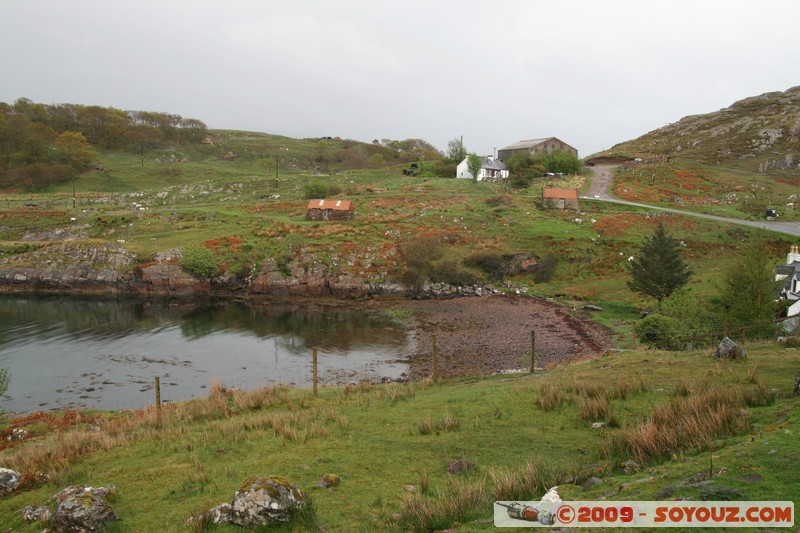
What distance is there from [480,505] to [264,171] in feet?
465

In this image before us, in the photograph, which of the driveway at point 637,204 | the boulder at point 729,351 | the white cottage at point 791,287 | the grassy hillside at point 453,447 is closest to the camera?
the grassy hillside at point 453,447

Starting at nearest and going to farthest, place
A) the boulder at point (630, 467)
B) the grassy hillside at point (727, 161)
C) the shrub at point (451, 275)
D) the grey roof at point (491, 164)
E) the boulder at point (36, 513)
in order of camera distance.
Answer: the boulder at point (630, 467)
the boulder at point (36, 513)
the shrub at point (451, 275)
the grassy hillside at point (727, 161)
the grey roof at point (491, 164)

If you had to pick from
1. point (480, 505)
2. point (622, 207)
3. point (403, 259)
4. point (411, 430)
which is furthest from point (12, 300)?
point (622, 207)

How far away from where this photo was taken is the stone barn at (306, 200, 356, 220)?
246ft

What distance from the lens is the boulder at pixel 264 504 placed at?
333 inches

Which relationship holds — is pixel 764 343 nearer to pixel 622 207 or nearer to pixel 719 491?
pixel 719 491

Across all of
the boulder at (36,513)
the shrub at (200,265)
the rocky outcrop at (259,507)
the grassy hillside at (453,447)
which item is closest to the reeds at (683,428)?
the grassy hillside at (453,447)

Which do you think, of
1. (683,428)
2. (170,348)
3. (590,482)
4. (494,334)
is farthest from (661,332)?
(170,348)

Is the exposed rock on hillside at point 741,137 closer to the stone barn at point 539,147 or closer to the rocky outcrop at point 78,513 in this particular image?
the stone barn at point 539,147

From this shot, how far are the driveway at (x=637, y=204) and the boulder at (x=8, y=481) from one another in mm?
72402

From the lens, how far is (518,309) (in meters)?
48.9

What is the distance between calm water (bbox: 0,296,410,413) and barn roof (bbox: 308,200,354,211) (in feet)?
79.3

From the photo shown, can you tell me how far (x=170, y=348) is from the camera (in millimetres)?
40094

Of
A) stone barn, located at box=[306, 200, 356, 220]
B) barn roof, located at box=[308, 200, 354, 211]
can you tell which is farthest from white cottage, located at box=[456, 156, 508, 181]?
stone barn, located at box=[306, 200, 356, 220]
